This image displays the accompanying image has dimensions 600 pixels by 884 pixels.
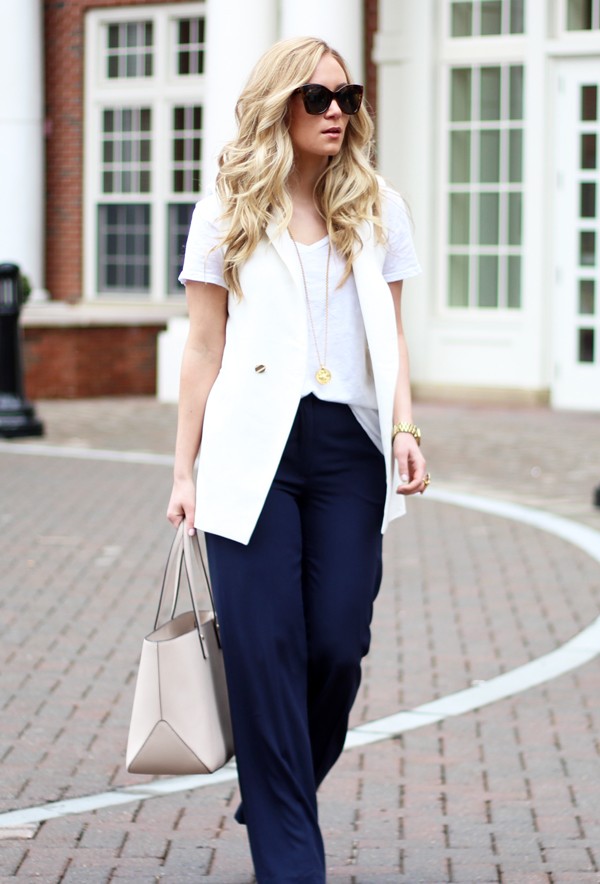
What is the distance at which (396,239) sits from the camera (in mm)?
3508

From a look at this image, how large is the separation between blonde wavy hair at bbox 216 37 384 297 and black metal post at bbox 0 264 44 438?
9.32 metres

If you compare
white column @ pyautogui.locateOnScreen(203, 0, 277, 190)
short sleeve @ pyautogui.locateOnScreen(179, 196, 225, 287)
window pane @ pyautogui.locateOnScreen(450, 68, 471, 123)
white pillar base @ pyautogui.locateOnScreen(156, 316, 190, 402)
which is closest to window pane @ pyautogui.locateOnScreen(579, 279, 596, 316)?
window pane @ pyautogui.locateOnScreen(450, 68, 471, 123)

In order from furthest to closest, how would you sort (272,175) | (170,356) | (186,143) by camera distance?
(186,143) → (170,356) → (272,175)

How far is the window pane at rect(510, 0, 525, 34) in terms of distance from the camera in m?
14.3

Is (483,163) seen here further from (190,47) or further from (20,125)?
(20,125)

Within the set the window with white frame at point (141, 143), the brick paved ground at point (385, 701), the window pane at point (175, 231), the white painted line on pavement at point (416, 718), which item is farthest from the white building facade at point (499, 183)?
the white painted line on pavement at point (416, 718)

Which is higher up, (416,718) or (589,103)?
(589,103)

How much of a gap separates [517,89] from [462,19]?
0.83 meters

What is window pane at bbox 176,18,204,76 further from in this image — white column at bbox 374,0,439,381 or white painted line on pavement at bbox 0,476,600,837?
white painted line on pavement at bbox 0,476,600,837

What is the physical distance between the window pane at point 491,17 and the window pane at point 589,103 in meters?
0.98

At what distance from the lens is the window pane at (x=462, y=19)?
1457cm

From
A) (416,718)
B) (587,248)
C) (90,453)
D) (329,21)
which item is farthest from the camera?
(587,248)

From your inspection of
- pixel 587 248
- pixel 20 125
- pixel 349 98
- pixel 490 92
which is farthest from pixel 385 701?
pixel 20 125

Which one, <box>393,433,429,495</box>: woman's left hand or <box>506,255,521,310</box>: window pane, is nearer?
<box>393,433,429,495</box>: woman's left hand
